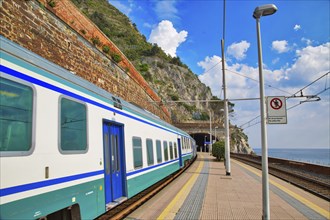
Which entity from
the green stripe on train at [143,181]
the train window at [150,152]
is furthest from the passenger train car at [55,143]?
the train window at [150,152]

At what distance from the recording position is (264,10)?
23.6 feet

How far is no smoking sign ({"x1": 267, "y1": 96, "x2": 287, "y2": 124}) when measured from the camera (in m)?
7.47

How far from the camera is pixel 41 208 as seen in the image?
451 centimetres

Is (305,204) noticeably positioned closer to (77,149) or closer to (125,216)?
(125,216)

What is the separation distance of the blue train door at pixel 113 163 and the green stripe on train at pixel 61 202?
552 millimetres

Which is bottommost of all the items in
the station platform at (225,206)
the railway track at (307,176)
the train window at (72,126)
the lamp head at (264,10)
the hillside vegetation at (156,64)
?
the railway track at (307,176)

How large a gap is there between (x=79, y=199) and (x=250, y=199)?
6.67 meters

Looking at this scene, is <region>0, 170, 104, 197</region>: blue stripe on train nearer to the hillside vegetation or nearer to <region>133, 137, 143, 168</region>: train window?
<region>133, 137, 143, 168</region>: train window

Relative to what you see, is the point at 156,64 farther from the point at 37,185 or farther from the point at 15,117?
the point at 15,117

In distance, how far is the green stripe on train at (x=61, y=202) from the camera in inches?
157

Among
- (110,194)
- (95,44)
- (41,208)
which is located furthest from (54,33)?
(41,208)

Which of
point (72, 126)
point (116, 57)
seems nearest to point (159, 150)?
point (72, 126)

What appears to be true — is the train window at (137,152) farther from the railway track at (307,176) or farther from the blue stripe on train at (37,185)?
the railway track at (307,176)

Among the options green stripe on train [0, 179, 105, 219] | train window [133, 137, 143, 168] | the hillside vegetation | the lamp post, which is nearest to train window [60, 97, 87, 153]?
green stripe on train [0, 179, 105, 219]
